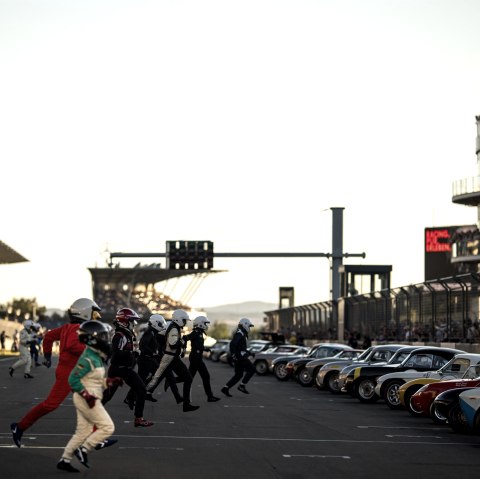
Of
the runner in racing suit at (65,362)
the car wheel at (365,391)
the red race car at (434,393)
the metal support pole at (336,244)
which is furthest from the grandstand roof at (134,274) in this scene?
the runner in racing suit at (65,362)

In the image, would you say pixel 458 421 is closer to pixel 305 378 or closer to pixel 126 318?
pixel 126 318

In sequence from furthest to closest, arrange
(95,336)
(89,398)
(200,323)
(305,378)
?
(305,378), (200,323), (95,336), (89,398)

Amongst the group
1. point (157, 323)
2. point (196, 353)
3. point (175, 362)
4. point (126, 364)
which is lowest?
point (126, 364)

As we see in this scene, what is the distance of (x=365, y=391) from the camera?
26.9 m

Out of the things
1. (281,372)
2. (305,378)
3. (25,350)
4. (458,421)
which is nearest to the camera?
(458,421)

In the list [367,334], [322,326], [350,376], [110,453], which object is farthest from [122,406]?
[322,326]

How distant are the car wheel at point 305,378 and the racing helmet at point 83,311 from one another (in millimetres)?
21914

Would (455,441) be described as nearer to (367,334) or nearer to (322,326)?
(367,334)

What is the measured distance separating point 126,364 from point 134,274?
542 feet

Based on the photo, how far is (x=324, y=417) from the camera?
2153 cm

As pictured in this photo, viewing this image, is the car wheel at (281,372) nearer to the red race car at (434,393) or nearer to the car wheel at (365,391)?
the car wheel at (365,391)

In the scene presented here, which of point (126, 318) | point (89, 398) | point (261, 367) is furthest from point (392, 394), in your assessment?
point (261, 367)

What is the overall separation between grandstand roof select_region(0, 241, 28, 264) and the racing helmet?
86072 mm

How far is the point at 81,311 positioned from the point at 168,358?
8.01 metres
